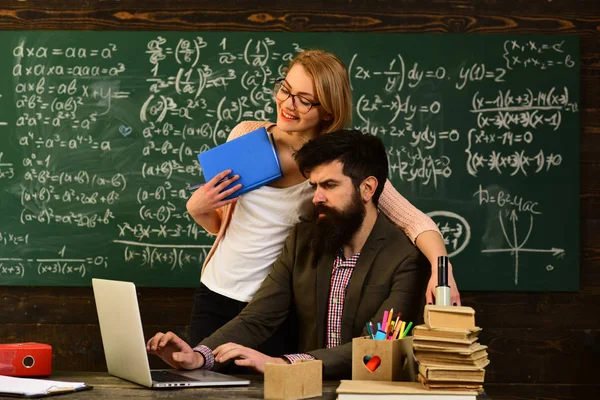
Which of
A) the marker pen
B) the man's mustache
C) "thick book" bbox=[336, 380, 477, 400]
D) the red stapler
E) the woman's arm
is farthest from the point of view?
the man's mustache

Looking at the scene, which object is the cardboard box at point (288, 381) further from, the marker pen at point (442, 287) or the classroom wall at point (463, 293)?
the classroom wall at point (463, 293)

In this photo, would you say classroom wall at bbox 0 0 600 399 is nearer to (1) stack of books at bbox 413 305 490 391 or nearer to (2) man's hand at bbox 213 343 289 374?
(2) man's hand at bbox 213 343 289 374

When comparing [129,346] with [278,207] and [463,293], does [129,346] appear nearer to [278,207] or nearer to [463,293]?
[278,207]

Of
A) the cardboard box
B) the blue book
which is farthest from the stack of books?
the blue book

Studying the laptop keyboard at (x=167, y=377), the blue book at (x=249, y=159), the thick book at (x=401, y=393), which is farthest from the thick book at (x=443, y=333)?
the blue book at (x=249, y=159)

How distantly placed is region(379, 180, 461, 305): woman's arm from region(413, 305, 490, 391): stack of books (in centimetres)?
46

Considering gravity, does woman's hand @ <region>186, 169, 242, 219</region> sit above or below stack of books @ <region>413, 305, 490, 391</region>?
above

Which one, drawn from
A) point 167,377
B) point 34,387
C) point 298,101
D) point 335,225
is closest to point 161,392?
point 167,377

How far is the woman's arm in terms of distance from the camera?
2250 millimetres

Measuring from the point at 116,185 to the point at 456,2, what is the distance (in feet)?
6.04

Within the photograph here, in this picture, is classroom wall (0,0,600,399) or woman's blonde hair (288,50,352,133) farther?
classroom wall (0,0,600,399)

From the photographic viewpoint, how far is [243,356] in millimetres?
2104

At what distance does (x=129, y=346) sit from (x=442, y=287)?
72 cm

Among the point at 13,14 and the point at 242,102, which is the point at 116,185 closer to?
the point at 242,102
